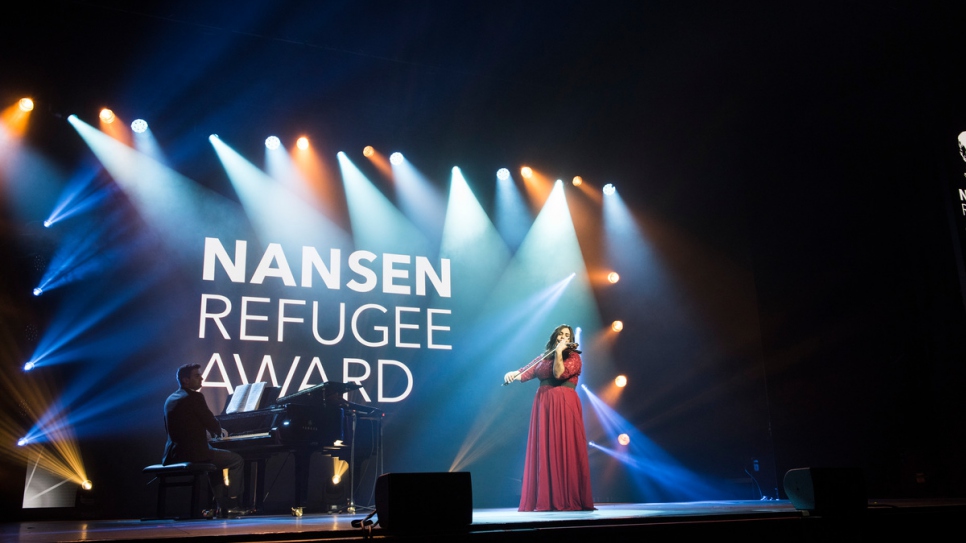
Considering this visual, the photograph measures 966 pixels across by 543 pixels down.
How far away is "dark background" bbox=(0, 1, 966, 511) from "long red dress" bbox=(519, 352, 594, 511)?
3642 millimetres

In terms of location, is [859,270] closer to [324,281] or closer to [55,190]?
[324,281]

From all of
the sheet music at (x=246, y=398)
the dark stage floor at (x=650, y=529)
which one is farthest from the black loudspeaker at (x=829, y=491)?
the sheet music at (x=246, y=398)

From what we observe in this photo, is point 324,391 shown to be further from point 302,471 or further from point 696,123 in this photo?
point 696,123

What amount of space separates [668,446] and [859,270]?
9.99 ft

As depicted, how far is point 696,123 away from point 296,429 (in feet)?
20.0

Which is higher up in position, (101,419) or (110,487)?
(101,419)

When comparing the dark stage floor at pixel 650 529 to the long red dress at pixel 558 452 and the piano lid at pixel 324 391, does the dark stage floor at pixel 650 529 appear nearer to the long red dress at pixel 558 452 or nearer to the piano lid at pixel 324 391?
the long red dress at pixel 558 452

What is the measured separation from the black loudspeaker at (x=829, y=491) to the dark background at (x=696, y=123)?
149 inches

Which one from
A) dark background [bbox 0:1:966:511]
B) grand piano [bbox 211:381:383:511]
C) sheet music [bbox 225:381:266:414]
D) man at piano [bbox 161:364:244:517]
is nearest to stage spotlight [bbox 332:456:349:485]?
grand piano [bbox 211:381:383:511]

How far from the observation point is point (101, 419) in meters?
6.75

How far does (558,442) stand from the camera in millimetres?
5164

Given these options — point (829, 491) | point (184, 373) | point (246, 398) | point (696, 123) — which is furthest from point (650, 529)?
point (696, 123)

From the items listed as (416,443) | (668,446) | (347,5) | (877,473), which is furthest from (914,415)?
(347,5)

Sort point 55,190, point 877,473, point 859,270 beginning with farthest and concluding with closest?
1. point 859,270
2. point 877,473
3. point 55,190
